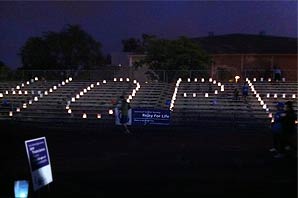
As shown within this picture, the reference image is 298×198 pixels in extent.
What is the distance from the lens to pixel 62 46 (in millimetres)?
55156

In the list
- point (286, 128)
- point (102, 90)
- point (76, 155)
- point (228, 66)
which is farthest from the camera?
point (228, 66)

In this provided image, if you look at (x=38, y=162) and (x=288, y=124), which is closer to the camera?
(x=38, y=162)

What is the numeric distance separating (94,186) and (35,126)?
17299mm

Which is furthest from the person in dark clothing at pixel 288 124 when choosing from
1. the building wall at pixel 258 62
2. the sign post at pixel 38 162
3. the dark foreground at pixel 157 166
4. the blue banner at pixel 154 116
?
the building wall at pixel 258 62

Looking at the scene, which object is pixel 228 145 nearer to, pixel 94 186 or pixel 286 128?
pixel 286 128

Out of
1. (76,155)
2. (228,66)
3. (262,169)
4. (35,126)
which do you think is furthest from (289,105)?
(228,66)

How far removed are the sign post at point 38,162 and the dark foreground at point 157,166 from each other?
2.64ft

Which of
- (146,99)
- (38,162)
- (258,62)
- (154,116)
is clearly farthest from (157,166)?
(258,62)

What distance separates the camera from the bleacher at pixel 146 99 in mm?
28281

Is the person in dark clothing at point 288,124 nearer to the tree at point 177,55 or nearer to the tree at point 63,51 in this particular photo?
the tree at point 177,55

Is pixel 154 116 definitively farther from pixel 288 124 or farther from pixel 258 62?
pixel 258 62

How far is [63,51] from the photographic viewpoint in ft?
183

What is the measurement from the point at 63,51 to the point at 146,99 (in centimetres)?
2625

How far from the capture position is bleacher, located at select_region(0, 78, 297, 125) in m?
28.3
